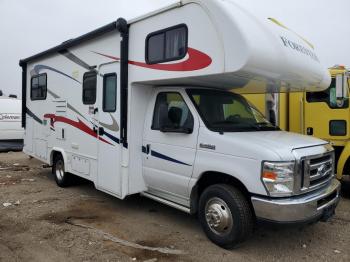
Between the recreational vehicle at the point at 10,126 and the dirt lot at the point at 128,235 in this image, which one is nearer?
the dirt lot at the point at 128,235

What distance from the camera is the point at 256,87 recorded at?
5695 mm

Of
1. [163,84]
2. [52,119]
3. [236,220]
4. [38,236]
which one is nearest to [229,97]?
[163,84]

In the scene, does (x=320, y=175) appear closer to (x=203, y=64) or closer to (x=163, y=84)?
(x=203, y=64)

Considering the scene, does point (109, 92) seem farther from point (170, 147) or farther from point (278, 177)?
point (278, 177)

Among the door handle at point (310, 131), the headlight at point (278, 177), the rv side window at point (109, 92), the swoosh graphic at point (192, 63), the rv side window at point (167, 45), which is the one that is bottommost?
the headlight at point (278, 177)

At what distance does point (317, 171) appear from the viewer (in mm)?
4473

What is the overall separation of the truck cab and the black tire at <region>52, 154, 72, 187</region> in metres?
2.81

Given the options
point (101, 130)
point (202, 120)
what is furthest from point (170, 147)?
point (101, 130)

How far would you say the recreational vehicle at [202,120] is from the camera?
415 centimetres

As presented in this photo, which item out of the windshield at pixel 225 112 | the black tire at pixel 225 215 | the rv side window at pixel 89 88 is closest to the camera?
the black tire at pixel 225 215

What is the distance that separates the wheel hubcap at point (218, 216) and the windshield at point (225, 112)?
0.98 meters

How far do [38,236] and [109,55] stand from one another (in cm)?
313

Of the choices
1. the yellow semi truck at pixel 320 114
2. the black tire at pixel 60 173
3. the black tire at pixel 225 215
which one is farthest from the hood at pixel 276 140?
the black tire at pixel 60 173

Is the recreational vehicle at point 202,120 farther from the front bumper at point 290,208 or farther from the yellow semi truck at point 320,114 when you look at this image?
the yellow semi truck at point 320,114
